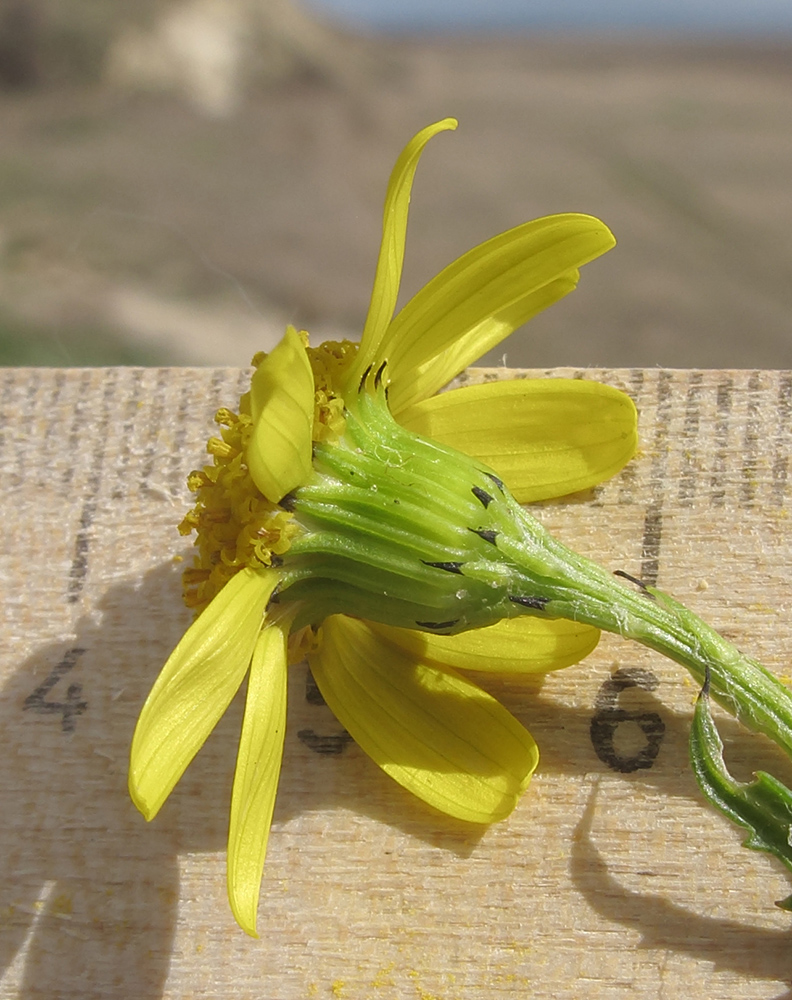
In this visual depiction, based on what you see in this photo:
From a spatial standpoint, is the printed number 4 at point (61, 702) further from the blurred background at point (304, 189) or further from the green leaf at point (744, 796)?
the blurred background at point (304, 189)

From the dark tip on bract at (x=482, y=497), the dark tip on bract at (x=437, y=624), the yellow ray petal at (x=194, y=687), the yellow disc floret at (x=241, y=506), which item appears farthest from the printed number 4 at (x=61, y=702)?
the dark tip on bract at (x=482, y=497)

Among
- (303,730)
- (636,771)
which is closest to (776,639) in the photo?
(636,771)

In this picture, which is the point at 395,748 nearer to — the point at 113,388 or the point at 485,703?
the point at 485,703

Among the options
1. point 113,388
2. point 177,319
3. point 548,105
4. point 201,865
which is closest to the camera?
point 201,865

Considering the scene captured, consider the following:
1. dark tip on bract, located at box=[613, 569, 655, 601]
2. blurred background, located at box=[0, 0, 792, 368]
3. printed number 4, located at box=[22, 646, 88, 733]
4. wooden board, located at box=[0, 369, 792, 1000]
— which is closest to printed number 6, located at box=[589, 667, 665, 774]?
wooden board, located at box=[0, 369, 792, 1000]

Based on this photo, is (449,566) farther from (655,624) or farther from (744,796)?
(744,796)

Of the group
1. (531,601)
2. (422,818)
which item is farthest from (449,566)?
(422,818)
